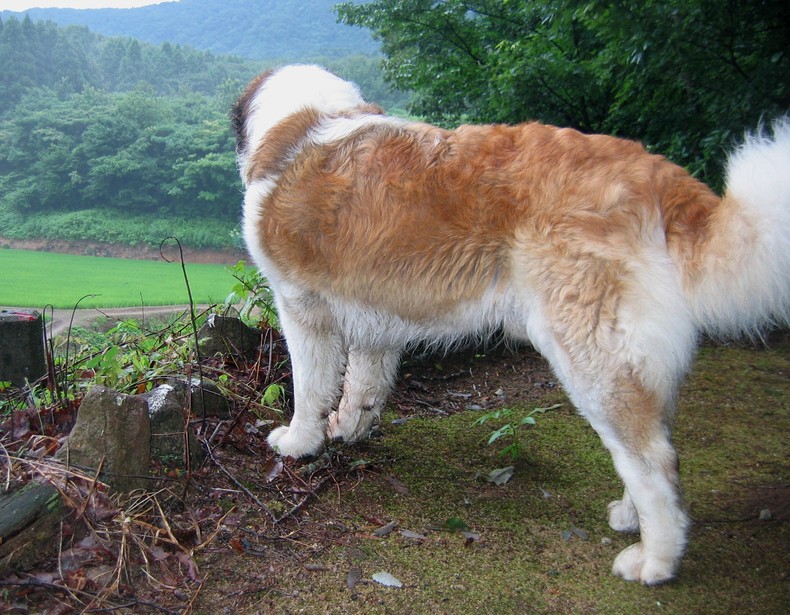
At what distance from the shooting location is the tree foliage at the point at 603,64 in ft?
11.6

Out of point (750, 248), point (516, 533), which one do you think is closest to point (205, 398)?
point (516, 533)

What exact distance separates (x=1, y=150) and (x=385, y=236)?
8.53ft

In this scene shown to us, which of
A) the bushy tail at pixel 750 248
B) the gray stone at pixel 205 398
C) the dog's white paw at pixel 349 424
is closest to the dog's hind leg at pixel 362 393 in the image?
the dog's white paw at pixel 349 424

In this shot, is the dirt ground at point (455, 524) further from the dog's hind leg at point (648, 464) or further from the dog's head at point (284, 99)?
the dog's head at point (284, 99)

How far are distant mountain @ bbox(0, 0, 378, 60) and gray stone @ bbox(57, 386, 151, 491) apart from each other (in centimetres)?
332

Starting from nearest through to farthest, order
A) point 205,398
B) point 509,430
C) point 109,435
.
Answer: point 109,435, point 205,398, point 509,430

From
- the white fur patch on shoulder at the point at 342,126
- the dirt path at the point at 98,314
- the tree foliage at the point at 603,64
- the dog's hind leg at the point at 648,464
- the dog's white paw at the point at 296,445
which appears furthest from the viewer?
the tree foliage at the point at 603,64

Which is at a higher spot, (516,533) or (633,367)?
(633,367)

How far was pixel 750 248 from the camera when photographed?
188cm

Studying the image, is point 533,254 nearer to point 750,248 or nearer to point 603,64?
point 750,248

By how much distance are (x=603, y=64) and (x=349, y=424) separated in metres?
2.84

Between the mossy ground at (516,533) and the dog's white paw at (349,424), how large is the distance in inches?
3.0

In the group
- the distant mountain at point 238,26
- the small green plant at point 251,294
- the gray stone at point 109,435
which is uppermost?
the distant mountain at point 238,26

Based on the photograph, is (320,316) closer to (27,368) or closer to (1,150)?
(27,368)
